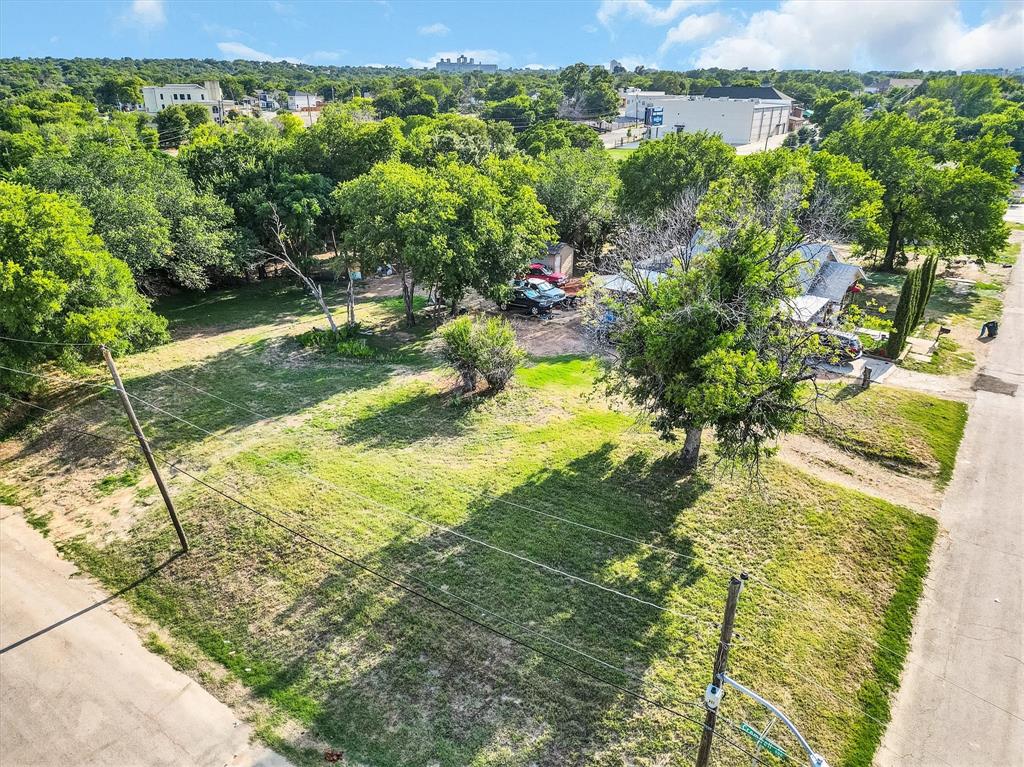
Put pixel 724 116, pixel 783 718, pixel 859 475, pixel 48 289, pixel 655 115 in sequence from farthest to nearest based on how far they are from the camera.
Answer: pixel 724 116 < pixel 655 115 < pixel 48 289 < pixel 859 475 < pixel 783 718

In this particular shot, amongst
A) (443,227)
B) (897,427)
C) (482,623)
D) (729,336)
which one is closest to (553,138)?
(443,227)

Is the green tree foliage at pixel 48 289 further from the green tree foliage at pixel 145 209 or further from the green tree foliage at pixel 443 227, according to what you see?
the green tree foliage at pixel 443 227

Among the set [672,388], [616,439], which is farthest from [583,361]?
[672,388]

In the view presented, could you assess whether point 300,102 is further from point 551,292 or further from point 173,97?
point 551,292

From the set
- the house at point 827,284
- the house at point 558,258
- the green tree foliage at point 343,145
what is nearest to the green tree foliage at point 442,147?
the green tree foliage at point 343,145

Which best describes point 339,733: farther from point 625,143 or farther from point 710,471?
point 625,143
